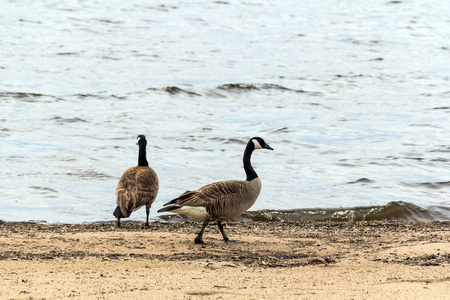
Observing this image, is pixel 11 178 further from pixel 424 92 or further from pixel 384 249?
pixel 424 92

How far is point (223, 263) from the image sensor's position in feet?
23.3

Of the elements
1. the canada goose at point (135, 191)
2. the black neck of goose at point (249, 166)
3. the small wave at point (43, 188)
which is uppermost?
the black neck of goose at point (249, 166)

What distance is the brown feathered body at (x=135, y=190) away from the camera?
9.55 m

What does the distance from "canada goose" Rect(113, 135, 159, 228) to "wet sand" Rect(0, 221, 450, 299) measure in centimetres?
37

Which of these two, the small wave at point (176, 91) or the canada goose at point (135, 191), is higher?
the canada goose at point (135, 191)

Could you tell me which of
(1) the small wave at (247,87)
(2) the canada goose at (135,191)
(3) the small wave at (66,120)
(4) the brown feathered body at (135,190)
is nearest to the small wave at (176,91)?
(1) the small wave at (247,87)

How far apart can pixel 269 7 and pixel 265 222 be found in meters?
33.0

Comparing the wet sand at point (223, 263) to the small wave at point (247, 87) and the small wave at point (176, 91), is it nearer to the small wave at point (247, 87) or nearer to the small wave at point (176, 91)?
the small wave at point (176, 91)

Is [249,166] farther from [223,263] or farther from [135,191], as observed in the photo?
[223,263]

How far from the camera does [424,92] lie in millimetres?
23891

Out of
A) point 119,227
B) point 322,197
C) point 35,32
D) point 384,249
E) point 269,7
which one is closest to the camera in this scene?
point 384,249

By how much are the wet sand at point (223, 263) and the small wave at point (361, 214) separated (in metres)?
1.16

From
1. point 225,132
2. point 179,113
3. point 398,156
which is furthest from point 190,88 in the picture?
point 398,156

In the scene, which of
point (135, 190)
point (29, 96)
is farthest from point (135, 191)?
point (29, 96)
